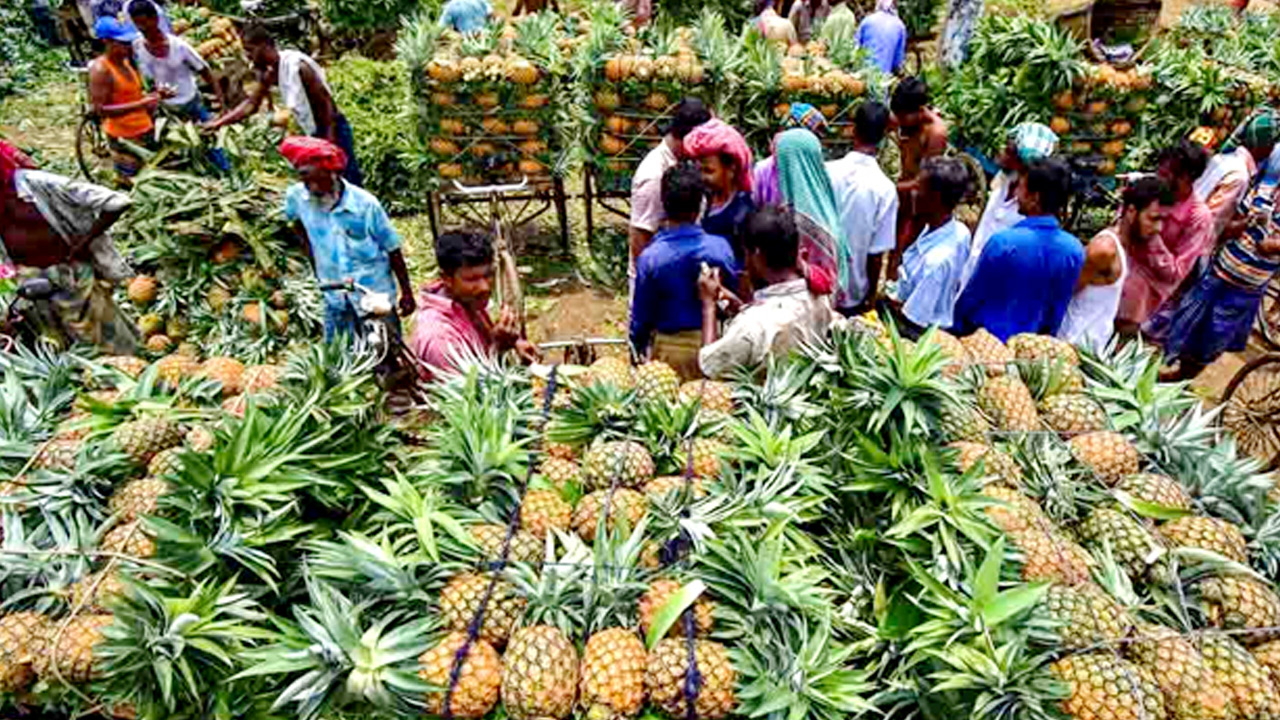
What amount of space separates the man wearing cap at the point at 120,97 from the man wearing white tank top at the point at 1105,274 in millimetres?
7643

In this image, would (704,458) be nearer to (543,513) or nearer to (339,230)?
(543,513)

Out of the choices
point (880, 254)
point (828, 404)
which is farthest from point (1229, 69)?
point (828, 404)

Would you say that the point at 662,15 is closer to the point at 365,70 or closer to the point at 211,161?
the point at 365,70

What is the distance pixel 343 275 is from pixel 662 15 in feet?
28.0

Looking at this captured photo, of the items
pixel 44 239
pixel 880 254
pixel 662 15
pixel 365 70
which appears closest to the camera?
pixel 44 239

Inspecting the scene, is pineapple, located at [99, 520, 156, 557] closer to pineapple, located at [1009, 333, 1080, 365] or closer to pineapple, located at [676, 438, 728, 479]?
pineapple, located at [676, 438, 728, 479]

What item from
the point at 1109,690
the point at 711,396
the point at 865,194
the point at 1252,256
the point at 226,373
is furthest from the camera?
the point at 1252,256

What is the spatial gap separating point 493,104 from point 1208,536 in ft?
21.1

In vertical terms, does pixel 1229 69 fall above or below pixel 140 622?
below

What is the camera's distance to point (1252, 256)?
569 centimetres

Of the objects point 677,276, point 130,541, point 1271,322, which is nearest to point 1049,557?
point 677,276

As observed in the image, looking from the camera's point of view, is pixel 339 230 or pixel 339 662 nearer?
pixel 339 662

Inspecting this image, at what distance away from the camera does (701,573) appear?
2.65 meters

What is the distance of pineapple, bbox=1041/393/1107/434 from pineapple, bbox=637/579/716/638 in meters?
1.71
